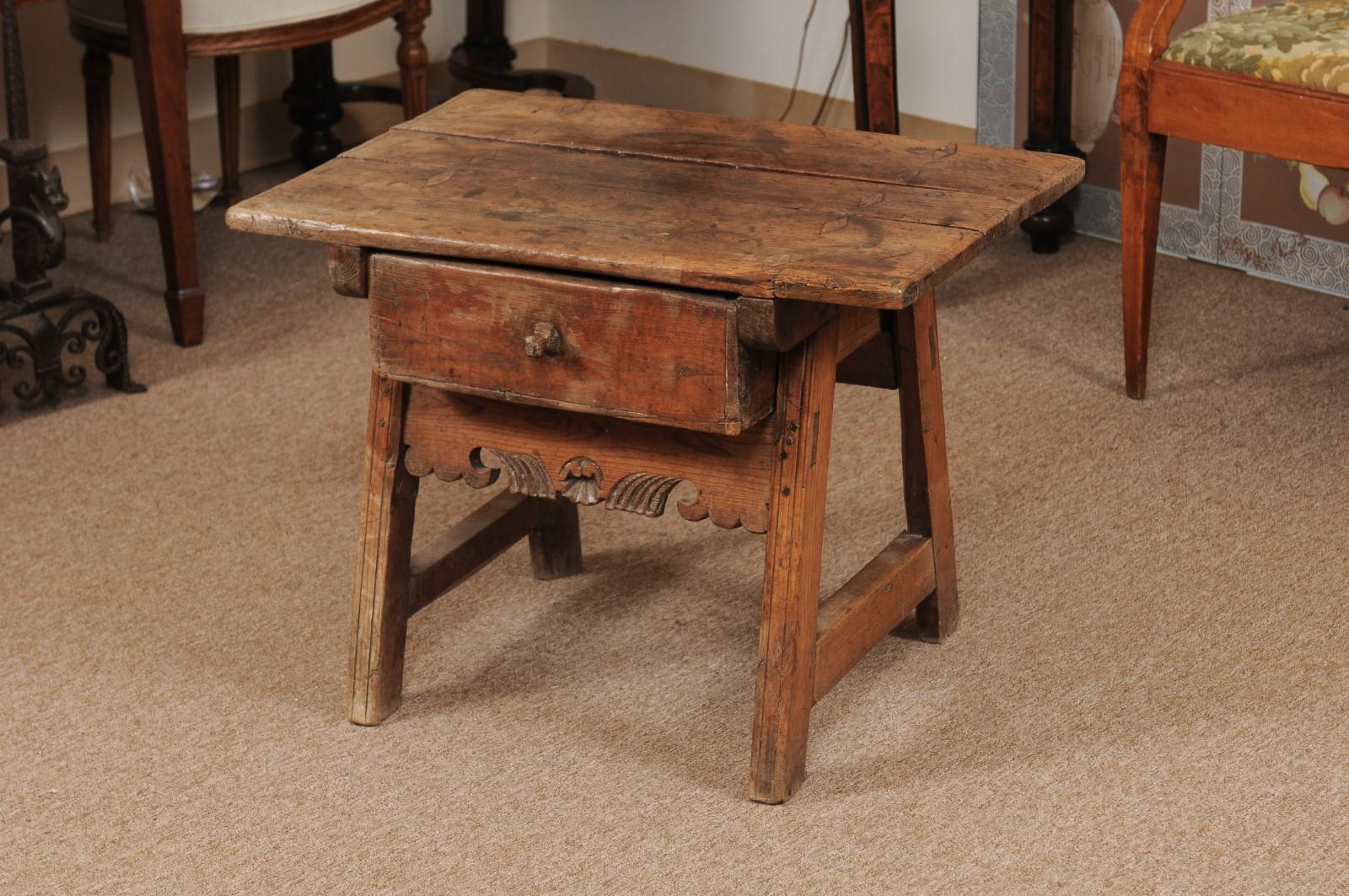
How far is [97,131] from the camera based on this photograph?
3.04 m

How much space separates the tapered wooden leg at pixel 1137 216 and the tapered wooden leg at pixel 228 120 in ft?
5.27

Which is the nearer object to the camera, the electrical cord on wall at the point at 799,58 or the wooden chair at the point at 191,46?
the wooden chair at the point at 191,46

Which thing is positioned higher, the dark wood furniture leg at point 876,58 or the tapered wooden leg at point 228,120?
the dark wood furniture leg at point 876,58

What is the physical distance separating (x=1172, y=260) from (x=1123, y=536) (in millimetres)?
1056

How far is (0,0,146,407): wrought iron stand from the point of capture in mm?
2420

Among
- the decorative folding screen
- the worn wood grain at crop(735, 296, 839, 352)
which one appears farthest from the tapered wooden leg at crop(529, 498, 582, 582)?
the decorative folding screen

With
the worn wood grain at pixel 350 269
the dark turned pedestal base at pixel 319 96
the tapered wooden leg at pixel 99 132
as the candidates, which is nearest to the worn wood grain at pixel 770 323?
the worn wood grain at pixel 350 269

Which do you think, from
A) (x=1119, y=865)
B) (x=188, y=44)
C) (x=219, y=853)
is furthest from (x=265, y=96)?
(x=1119, y=865)

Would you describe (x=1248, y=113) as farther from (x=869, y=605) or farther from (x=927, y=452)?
(x=869, y=605)

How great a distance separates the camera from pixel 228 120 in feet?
10.5

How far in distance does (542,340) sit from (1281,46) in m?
1.17

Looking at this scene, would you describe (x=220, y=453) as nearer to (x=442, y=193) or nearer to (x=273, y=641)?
(x=273, y=641)

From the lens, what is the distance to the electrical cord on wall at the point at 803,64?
342 cm

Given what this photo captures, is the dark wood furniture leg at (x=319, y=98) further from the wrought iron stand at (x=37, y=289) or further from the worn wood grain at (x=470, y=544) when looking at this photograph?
→ the worn wood grain at (x=470, y=544)
